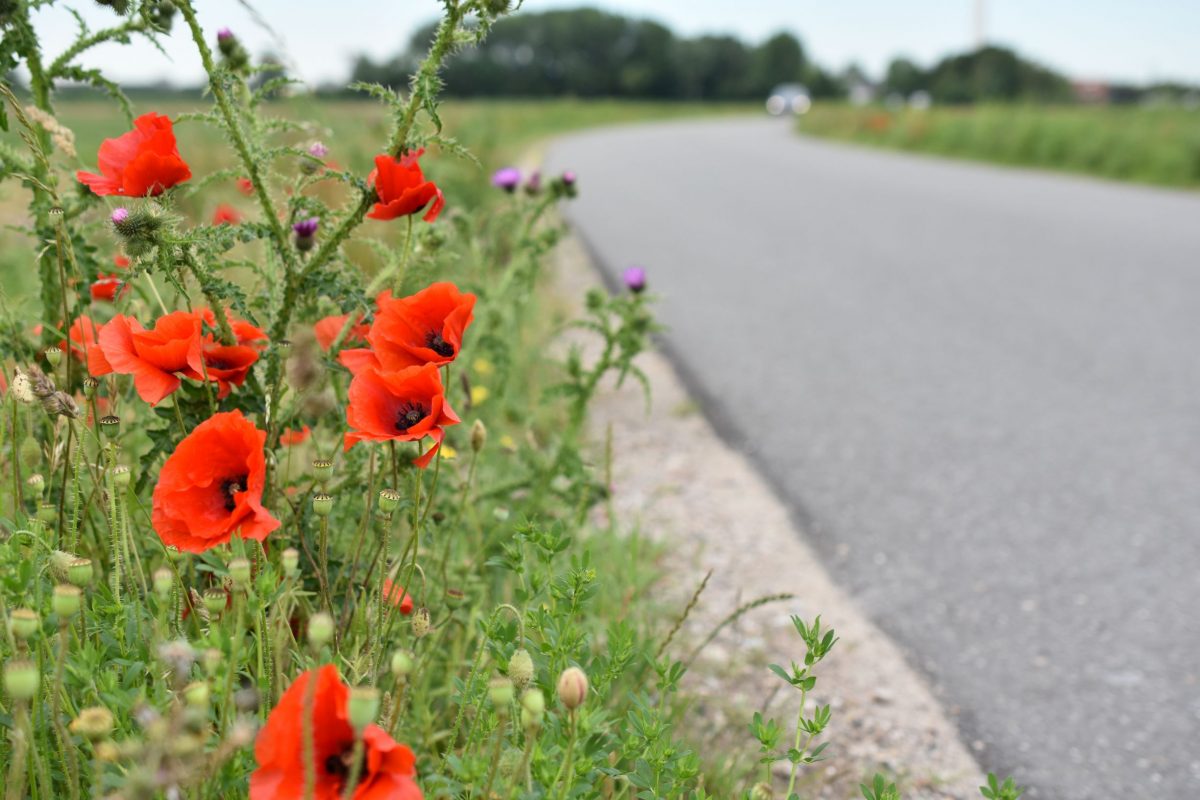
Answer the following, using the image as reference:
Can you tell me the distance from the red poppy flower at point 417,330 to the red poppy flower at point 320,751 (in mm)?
493

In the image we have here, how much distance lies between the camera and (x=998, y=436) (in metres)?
3.49

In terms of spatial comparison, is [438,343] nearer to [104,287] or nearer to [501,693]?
[501,693]

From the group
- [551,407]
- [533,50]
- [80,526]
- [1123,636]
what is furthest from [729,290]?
[533,50]

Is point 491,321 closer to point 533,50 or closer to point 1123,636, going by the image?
point 1123,636

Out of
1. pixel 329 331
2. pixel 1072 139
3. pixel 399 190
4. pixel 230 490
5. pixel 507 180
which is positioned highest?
pixel 399 190

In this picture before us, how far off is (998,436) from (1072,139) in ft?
34.6

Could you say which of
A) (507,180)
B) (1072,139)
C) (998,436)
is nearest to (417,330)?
(507,180)

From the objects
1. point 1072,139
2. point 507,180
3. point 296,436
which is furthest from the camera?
point 1072,139

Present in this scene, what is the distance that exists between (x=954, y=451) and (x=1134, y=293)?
9.16 ft

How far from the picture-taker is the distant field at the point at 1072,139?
10.9m

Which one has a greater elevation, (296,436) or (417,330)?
(417,330)

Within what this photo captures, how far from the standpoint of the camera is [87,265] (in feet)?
5.98

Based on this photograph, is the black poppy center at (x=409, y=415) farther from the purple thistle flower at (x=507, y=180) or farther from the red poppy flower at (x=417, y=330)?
the purple thistle flower at (x=507, y=180)

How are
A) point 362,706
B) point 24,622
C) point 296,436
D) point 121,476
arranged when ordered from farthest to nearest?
point 296,436 → point 121,476 → point 24,622 → point 362,706
